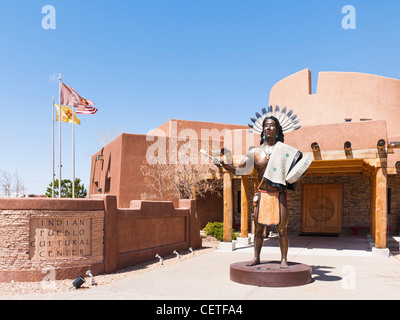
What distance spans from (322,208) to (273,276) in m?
11.3

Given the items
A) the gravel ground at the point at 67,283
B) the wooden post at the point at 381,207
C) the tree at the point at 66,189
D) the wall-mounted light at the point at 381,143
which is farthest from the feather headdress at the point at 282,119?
the tree at the point at 66,189

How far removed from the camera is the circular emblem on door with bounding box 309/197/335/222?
16.8 meters

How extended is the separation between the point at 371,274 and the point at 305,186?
937cm

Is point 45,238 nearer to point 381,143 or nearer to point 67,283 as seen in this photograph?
point 67,283

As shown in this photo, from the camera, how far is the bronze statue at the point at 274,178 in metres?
6.77

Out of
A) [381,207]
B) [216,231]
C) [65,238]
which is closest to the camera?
[65,238]

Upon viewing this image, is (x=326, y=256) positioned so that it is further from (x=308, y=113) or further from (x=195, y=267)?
(x=308, y=113)

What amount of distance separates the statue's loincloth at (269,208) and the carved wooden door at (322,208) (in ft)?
35.5

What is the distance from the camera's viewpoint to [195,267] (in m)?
9.07

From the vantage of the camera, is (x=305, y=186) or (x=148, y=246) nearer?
(x=148, y=246)

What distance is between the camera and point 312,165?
12.6 metres

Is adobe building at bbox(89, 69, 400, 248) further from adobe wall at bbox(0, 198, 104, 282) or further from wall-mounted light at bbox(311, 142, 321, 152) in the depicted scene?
adobe wall at bbox(0, 198, 104, 282)

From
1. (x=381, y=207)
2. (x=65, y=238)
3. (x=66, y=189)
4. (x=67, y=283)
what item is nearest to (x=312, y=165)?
(x=381, y=207)
